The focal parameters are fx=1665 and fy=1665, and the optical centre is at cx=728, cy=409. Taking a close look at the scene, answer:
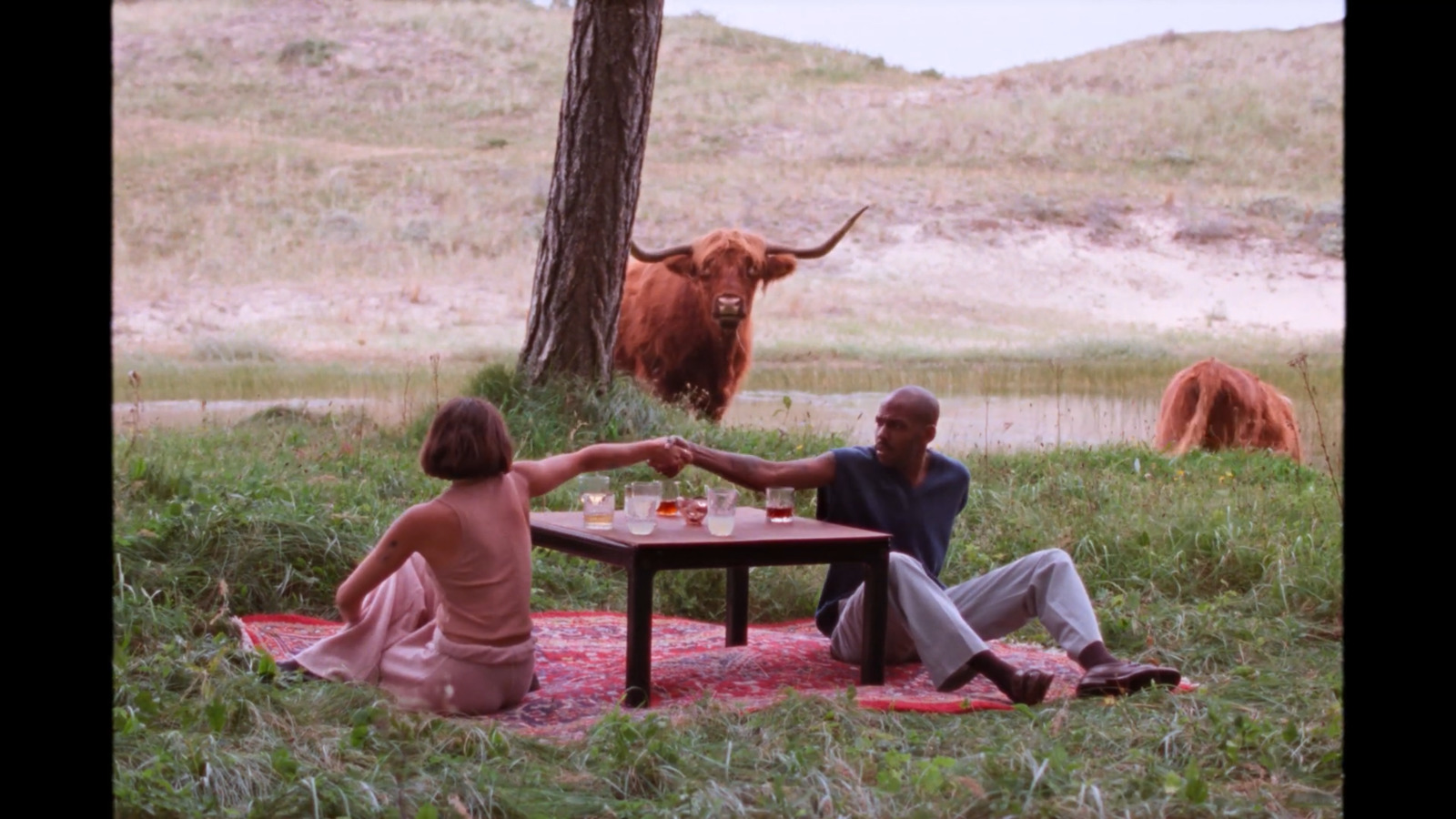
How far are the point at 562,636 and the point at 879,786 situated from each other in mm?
2743

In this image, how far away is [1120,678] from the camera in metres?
5.12

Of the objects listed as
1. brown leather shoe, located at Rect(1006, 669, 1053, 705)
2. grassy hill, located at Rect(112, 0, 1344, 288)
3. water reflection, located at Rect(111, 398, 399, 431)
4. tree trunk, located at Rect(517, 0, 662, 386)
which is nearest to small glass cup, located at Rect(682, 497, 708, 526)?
brown leather shoe, located at Rect(1006, 669, 1053, 705)

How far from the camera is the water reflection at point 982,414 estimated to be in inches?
668

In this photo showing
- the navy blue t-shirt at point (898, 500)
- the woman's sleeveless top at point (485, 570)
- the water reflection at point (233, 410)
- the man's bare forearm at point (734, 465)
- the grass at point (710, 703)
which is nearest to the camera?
the grass at point (710, 703)

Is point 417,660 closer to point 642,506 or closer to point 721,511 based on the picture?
point 642,506

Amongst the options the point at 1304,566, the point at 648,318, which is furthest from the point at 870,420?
the point at 1304,566

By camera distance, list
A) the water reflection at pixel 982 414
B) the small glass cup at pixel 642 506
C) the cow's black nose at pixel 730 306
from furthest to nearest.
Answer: the water reflection at pixel 982 414 < the cow's black nose at pixel 730 306 < the small glass cup at pixel 642 506

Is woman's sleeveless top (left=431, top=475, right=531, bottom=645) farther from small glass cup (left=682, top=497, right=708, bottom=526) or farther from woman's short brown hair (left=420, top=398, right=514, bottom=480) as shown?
small glass cup (left=682, top=497, right=708, bottom=526)

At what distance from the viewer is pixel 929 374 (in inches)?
874

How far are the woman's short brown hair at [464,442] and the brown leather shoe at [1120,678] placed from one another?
6.31ft

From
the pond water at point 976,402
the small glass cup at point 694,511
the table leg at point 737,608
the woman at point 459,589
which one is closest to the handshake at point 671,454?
the small glass cup at point 694,511

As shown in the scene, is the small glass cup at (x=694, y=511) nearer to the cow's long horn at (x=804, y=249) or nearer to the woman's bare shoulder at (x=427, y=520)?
the woman's bare shoulder at (x=427, y=520)
